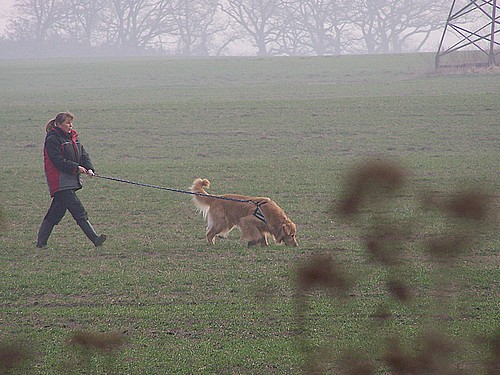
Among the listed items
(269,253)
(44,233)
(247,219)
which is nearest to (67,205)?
(44,233)

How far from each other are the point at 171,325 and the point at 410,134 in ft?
49.4

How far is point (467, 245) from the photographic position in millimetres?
4246

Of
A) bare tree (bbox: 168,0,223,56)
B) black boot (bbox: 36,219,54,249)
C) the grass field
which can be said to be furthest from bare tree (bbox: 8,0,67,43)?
black boot (bbox: 36,219,54,249)

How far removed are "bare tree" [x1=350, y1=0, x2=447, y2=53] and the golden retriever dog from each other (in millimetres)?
65627

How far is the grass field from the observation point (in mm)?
5047

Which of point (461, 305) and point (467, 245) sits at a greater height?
point (467, 245)

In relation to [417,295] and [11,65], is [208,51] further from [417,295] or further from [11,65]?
[417,295]

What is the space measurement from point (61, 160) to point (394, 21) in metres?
67.4

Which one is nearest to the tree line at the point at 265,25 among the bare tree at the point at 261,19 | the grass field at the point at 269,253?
the bare tree at the point at 261,19

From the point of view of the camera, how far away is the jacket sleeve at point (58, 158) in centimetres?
905

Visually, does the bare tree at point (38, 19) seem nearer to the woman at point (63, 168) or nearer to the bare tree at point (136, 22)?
the bare tree at point (136, 22)

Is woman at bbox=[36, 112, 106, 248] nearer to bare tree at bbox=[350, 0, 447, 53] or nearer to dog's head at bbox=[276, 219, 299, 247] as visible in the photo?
dog's head at bbox=[276, 219, 299, 247]

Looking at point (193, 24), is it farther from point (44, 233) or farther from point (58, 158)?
point (58, 158)

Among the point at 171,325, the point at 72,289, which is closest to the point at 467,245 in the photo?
the point at 171,325
